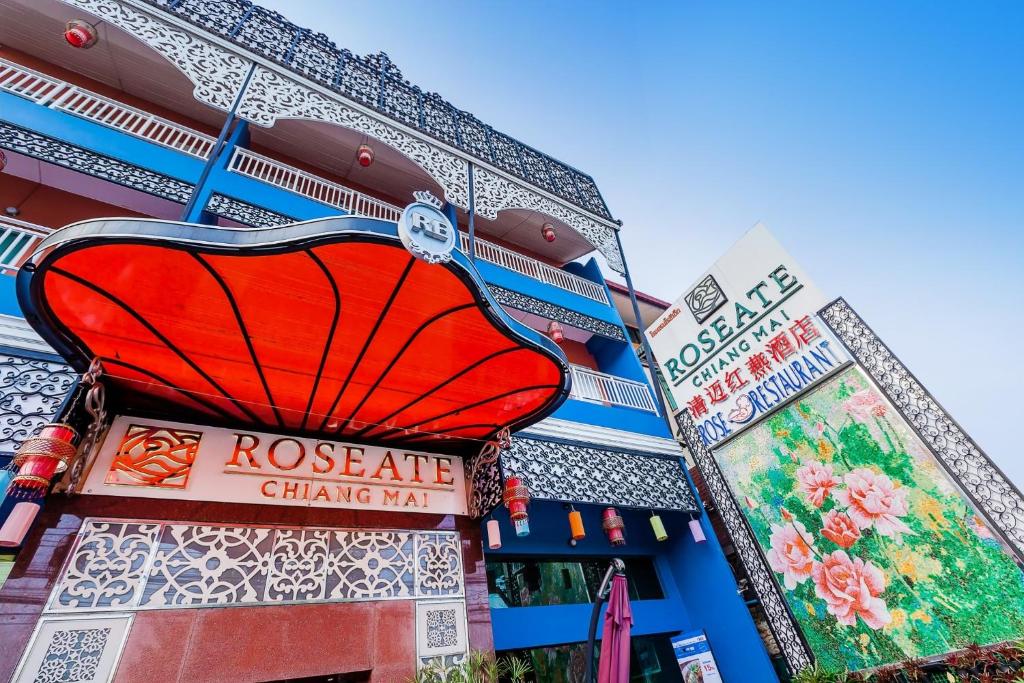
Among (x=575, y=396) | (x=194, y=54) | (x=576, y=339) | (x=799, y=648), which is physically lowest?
(x=799, y=648)

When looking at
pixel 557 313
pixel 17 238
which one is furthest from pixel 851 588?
pixel 17 238

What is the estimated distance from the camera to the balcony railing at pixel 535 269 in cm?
678

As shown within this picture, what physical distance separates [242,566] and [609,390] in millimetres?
4548

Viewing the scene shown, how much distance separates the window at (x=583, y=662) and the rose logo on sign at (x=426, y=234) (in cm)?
417

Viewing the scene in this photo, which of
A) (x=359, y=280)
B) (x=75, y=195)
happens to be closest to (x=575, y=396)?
(x=359, y=280)

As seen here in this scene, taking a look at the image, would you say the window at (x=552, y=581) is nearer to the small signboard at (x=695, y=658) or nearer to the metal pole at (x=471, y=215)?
the small signboard at (x=695, y=658)

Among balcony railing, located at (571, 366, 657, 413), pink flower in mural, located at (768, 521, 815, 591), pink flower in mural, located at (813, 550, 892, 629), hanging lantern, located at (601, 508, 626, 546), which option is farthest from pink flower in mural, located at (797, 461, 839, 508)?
balcony railing, located at (571, 366, 657, 413)

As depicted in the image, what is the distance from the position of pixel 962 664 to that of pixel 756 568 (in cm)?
173

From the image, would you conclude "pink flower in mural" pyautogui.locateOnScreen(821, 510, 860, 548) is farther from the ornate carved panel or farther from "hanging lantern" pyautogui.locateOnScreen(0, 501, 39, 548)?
the ornate carved panel

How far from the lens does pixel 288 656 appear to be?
2.97 metres

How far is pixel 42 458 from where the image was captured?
2.47m

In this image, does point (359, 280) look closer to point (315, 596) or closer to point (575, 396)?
point (315, 596)

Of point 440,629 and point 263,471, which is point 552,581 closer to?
point 440,629

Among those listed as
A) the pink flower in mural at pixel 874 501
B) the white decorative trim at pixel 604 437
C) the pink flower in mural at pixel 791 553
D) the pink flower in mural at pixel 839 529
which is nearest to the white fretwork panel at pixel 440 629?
the white decorative trim at pixel 604 437
